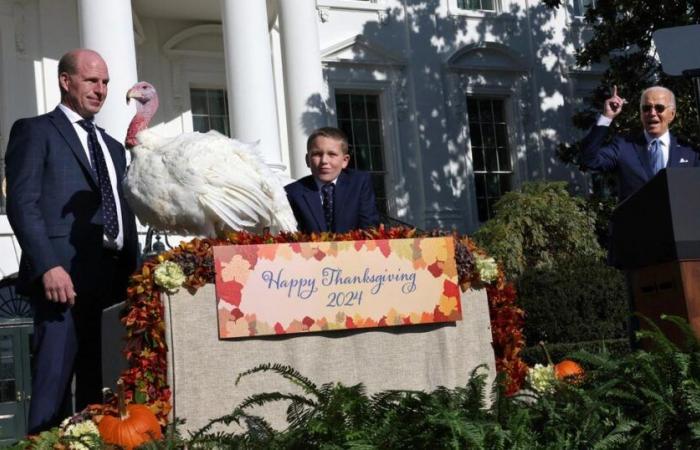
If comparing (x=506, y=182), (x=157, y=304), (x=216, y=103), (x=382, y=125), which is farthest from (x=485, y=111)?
(x=157, y=304)

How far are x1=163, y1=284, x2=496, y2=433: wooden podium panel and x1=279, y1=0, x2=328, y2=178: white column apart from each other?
1240cm

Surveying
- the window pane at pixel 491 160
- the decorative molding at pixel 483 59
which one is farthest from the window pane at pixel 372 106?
the window pane at pixel 491 160

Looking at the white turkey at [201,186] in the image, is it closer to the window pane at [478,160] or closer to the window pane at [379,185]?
the window pane at [379,185]

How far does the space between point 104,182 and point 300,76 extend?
12.4m

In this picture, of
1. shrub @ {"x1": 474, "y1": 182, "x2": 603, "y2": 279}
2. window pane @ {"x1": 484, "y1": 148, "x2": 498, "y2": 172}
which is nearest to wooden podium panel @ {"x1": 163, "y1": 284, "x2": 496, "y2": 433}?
shrub @ {"x1": 474, "y1": 182, "x2": 603, "y2": 279}

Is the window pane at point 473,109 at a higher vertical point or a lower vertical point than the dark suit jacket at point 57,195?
higher

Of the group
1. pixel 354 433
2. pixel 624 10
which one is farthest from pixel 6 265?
pixel 354 433

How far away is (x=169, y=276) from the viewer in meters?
4.70

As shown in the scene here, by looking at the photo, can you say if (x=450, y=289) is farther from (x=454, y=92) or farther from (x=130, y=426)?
(x=454, y=92)

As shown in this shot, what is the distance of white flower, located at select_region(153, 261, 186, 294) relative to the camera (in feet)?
15.4

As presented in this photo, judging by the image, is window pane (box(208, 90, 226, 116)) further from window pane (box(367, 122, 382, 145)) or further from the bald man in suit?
the bald man in suit

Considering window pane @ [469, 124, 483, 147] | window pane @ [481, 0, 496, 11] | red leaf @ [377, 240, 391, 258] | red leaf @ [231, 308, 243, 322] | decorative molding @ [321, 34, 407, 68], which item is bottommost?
red leaf @ [231, 308, 243, 322]

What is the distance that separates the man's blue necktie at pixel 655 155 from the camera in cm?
654

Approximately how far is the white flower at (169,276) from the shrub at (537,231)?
42.7 ft
